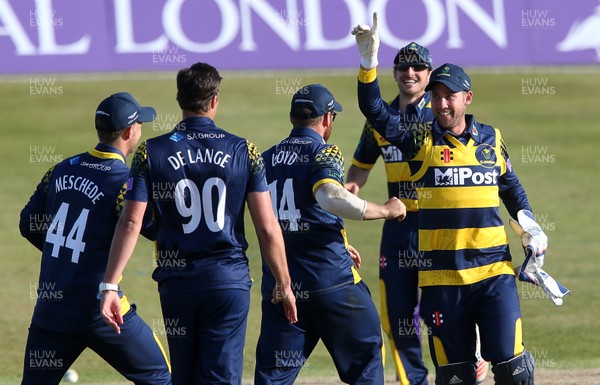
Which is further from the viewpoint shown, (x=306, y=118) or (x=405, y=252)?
(x=405, y=252)

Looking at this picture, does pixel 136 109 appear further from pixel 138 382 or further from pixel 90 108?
pixel 90 108

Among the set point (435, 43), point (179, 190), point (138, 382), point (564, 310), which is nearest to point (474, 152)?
point (179, 190)

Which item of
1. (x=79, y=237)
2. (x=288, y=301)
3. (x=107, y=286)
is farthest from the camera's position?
(x=79, y=237)

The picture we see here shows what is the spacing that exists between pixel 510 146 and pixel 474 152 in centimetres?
1233

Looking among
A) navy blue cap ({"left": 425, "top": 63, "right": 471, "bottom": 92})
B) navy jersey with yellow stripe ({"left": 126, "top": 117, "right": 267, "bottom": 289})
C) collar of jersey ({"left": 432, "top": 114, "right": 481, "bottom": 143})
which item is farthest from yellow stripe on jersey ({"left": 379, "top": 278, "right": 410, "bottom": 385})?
navy jersey with yellow stripe ({"left": 126, "top": 117, "right": 267, "bottom": 289})

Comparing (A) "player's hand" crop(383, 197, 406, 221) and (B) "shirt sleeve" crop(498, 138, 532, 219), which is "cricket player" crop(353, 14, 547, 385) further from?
(A) "player's hand" crop(383, 197, 406, 221)

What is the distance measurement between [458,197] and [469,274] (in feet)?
1.75

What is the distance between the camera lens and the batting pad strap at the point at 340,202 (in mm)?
7836

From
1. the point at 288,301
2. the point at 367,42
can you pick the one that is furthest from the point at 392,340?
the point at 367,42

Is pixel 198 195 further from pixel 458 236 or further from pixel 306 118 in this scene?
pixel 458 236

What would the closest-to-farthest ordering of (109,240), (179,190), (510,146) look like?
(179,190)
(109,240)
(510,146)

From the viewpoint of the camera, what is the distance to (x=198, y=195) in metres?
7.28

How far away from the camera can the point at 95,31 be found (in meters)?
21.4

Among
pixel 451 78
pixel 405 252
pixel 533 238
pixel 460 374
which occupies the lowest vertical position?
pixel 460 374
